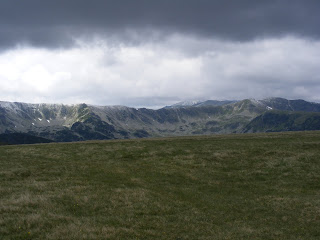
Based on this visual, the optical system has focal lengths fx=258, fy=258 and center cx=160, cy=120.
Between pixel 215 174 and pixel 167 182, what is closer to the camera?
pixel 167 182

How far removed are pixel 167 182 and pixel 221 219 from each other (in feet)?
41.7

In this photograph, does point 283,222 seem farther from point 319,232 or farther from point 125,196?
point 125,196

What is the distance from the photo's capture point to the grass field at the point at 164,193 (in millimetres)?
16766

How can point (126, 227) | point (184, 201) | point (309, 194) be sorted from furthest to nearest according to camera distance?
1. point (309, 194)
2. point (184, 201)
3. point (126, 227)

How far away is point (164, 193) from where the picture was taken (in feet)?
89.2

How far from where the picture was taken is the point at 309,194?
28.0m

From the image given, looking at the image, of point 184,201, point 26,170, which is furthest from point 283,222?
point 26,170

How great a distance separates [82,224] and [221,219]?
35.1ft

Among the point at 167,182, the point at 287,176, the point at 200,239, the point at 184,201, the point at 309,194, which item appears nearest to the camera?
the point at 200,239

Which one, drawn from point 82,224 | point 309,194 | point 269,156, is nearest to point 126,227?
point 82,224

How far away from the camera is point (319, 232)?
17.8m

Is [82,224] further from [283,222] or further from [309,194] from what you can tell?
[309,194]

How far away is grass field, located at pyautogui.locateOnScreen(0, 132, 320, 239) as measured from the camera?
660 inches

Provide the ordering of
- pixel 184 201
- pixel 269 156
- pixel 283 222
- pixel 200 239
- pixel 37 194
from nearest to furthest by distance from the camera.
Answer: pixel 200 239 < pixel 283 222 < pixel 37 194 < pixel 184 201 < pixel 269 156
